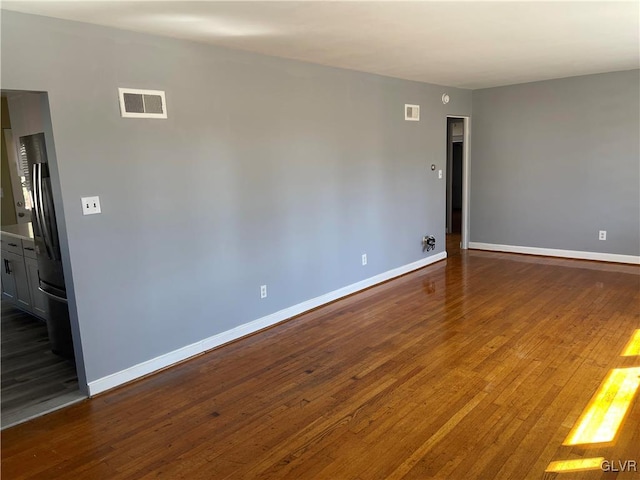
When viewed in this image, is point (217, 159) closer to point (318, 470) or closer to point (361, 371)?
point (361, 371)

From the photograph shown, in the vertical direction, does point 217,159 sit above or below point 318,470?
above

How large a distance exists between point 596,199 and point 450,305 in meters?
2.88

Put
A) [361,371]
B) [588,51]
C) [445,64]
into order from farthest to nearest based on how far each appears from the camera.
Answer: [445,64], [588,51], [361,371]

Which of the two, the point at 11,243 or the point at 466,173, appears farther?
the point at 466,173

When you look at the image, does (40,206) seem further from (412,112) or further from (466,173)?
(466,173)

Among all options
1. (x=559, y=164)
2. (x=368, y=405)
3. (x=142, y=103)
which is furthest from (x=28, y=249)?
(x=559, y=164)

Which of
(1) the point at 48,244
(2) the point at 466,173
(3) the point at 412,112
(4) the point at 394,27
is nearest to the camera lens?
(4) the point at 394,27

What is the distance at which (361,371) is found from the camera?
3260 millimetres

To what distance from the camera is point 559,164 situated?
20.1ft

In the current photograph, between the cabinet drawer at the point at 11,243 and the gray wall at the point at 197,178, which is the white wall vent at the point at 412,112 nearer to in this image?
the gray wall at the point at 197,178

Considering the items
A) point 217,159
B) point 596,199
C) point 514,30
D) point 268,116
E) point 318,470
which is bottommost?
point 318,470

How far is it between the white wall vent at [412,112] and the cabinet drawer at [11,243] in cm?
431

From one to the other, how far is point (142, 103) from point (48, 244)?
1201 millimetres

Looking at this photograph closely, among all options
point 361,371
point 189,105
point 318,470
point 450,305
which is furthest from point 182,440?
point 450,305
